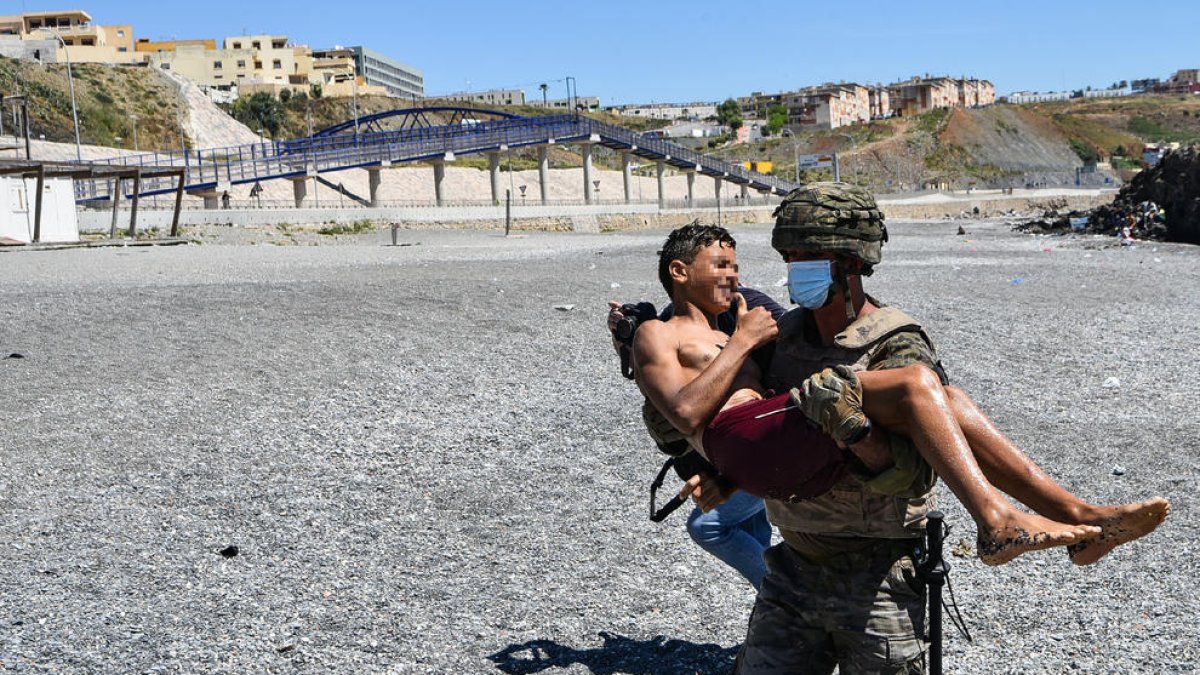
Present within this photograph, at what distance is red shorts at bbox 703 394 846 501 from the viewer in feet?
8.04

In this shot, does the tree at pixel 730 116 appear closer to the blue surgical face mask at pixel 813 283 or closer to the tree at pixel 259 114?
the tree at pixel 259 114

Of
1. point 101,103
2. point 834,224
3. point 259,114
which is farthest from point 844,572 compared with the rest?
point 259,114

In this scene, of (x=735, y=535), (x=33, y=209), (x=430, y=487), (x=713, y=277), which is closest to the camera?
(x=713, y=277)

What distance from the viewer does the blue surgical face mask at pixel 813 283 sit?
107 inches

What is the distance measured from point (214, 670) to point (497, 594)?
1.39 meters

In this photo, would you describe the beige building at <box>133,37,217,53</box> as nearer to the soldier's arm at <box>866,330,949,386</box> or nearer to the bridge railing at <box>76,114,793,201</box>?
the bridge railing at <box>76,114,793,201</box>

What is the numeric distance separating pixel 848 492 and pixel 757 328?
0.46m

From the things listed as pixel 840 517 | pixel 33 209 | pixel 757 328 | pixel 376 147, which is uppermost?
pixel 376 147

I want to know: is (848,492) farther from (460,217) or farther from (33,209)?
(460,217)

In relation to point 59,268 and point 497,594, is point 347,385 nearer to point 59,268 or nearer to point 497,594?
point 497,594

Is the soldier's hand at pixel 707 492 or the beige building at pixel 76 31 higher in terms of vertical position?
the beige building at pixel 76 31

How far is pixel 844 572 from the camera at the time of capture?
281cm

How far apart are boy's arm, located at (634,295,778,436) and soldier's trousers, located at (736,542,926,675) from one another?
1.69ft

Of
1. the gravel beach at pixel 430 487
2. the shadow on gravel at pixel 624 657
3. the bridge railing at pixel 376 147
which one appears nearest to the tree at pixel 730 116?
the bridge railing at pixel 376 147
